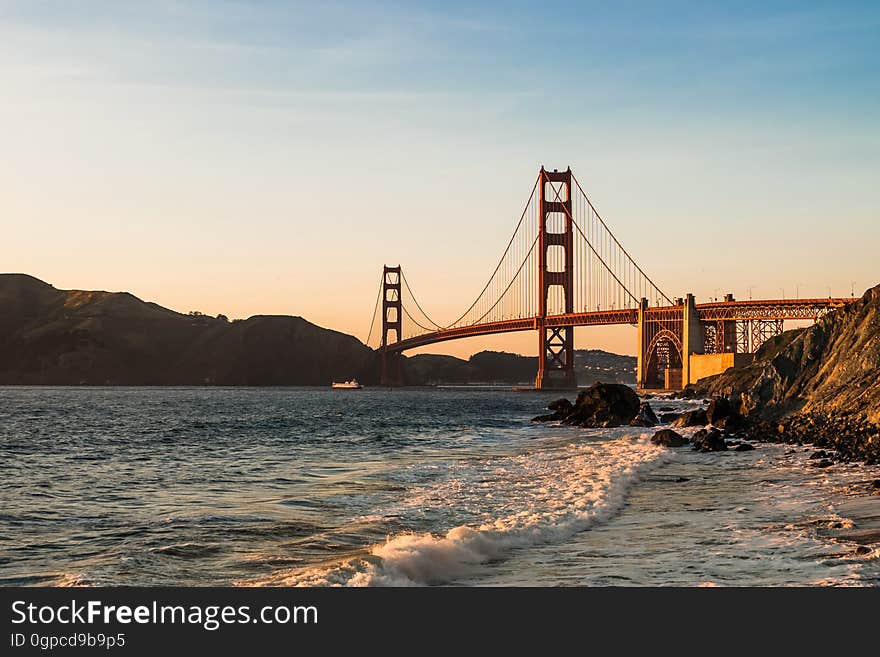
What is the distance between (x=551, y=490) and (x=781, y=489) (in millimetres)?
4255

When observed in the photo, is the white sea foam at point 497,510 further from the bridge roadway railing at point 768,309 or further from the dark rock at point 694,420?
the bridge roadway railing at point 768,309

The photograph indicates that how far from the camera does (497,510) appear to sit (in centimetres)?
1588

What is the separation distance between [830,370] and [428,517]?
83.9ft

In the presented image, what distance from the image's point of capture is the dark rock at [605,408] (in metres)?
44.8

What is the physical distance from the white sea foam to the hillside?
8.21 m

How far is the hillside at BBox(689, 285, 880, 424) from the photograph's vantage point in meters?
32.2

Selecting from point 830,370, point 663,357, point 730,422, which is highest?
point 663,357

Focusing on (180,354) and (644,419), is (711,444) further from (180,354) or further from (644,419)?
(180,354)

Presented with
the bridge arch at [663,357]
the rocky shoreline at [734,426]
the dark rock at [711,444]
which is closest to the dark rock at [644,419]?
the rocky shoreline at [734,426]

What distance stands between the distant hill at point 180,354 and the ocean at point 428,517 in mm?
152240

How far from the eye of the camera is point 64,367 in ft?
599

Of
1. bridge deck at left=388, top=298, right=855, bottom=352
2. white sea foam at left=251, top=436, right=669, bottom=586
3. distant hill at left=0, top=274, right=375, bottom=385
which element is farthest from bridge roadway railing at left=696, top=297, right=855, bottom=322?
distant hill at left=0, top=274, right=375, bottom=385

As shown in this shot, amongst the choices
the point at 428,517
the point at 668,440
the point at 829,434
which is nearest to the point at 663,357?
the point at 668,440

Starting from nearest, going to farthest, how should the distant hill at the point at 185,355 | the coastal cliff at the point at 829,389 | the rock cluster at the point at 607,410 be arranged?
the coastal cliff at the point at 829,389
the rock cluster at the point at 607,410
the distant hill at the point at 185,355
